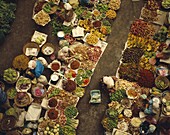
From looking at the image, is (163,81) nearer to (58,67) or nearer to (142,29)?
(142,29)

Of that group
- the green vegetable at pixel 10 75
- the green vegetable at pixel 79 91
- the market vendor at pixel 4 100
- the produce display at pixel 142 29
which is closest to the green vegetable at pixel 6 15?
the green vegetable at pixel 10 75

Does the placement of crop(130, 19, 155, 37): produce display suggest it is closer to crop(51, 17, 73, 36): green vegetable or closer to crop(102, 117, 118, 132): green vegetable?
crop(51, 17, 73, 36): green vegetable

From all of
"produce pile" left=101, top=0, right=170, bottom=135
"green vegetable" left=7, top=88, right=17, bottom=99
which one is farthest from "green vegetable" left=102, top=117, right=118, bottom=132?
"green vegetable" left=7, top=88, right=17, bottom=99

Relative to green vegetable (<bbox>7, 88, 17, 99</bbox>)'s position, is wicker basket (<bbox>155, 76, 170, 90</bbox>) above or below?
above

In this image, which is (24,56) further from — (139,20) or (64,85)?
(139,20)

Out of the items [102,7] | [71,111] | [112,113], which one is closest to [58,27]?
[102,7]
